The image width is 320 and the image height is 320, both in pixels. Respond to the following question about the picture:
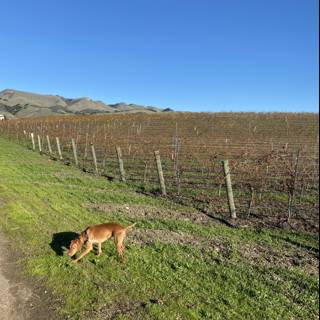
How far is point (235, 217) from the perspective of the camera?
12938 millimetres

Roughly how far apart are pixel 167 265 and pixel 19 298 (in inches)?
107

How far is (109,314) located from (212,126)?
49124 millimetres

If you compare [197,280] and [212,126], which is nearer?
[197,280]

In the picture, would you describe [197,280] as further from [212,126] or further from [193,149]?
[212,126]

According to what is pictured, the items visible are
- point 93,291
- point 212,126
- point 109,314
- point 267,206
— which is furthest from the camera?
point 212,126

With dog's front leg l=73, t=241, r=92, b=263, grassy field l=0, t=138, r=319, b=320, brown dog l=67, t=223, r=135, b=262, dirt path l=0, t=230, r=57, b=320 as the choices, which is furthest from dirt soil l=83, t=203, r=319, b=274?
dirt path l=0, t=230, r=57, b=320

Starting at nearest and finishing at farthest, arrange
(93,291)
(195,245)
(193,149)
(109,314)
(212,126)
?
(109,314) < (93,291) < (195,245) < (193,149) < (212,126)

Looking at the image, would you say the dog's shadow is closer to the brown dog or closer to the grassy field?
the grassy field

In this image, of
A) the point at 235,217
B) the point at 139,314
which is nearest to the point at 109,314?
the point at 139,314

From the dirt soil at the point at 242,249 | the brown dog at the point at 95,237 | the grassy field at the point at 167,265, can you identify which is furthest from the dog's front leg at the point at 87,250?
the dirt soil at the point at 242,249

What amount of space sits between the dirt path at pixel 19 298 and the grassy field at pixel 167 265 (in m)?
0.20

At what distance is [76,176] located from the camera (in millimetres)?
20734

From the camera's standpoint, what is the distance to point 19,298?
7004 mm

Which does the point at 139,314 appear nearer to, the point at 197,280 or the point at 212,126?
the point at 197,280
